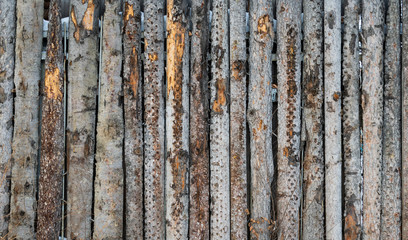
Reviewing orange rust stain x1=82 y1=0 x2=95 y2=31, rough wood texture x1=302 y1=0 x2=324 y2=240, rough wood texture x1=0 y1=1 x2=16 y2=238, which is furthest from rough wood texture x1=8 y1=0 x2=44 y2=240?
rough wood texture x1=302 y1=0 x2=324 y2=240

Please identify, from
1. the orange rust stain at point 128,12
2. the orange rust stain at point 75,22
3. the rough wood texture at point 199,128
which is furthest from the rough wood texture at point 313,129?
the orange rust stain at point 75,22

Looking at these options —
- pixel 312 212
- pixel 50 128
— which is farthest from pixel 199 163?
pixel 50 128

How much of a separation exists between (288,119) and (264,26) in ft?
A: 3.54

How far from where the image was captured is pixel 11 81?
166 inches

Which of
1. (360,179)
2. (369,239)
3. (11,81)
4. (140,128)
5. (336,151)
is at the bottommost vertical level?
(369,239)

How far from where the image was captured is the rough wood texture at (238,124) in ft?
13.0

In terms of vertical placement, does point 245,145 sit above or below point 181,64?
below

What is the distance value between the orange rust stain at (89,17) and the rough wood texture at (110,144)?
163 millimetres

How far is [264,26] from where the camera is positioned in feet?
13.1

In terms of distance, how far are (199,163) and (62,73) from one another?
6.28ft

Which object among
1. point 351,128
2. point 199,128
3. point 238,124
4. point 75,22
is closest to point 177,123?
point 199,128

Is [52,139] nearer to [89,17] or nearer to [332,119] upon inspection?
[89,17]

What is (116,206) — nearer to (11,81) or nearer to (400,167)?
(11,81)

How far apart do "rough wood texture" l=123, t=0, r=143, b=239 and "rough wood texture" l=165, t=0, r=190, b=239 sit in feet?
1.06
